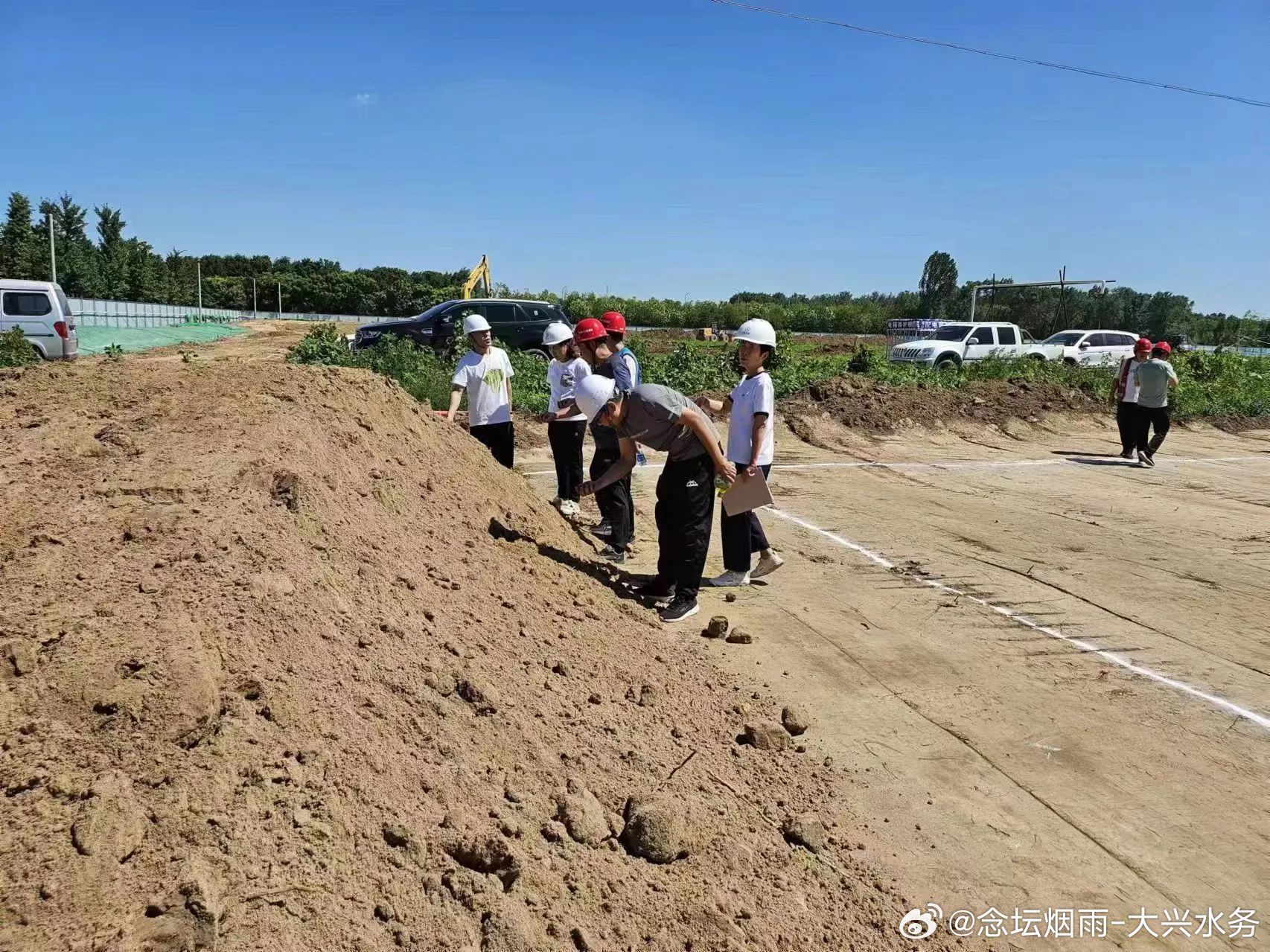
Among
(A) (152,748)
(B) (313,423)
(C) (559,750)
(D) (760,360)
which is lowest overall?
(C) (559,750)

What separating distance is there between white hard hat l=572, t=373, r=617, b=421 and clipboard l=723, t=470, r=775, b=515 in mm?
1039

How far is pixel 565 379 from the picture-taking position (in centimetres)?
688

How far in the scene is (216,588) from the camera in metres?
3.10

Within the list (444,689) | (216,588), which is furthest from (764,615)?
(216,588)

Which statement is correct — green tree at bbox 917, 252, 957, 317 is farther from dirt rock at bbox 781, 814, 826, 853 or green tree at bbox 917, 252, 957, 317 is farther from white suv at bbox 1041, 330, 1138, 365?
dirt rock at bbox 781, 814, 826, 853

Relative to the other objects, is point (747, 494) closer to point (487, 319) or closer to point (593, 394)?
point (593, 394)

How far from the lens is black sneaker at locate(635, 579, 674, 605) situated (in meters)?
5.49

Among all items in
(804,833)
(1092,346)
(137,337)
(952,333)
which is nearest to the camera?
(804,833)

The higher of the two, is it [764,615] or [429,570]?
[429,570]

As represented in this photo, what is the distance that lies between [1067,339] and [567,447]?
2181 centimetres

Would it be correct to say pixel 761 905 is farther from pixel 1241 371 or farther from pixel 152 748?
pixel 1241 371

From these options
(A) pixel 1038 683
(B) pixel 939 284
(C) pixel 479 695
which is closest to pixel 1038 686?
(A) pixel 1038 683

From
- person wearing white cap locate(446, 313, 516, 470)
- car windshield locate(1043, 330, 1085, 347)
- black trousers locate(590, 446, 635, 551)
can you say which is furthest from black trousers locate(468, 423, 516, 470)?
car windshield locate(1043, 330, 1085, 347)

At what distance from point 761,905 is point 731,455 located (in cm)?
341
